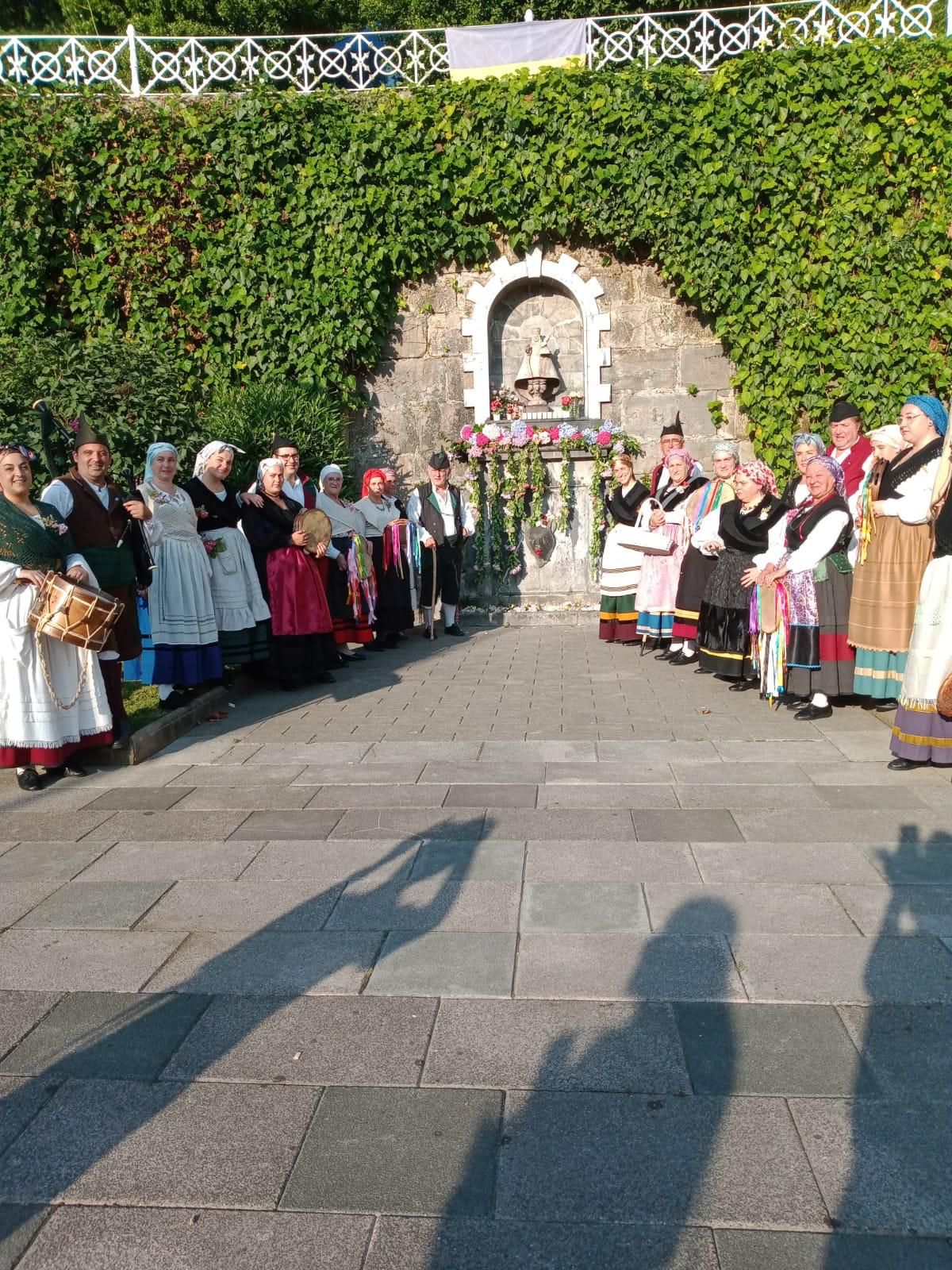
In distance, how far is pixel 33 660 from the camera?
224 inches

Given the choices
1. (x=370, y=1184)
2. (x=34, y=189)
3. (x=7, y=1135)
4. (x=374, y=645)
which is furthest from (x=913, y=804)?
(x=34, y=189)

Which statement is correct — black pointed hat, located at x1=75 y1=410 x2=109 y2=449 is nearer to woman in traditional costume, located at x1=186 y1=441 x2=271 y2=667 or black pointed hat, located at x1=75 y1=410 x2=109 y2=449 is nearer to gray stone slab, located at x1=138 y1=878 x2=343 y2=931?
woman in traditional costume, located at x1=186 y1=441 x2=271 y2=667

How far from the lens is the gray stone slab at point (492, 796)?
527 centimetres

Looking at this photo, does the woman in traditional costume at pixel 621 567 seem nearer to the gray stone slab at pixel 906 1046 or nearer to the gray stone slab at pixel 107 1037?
the gray stone slab at pixel 906 1046

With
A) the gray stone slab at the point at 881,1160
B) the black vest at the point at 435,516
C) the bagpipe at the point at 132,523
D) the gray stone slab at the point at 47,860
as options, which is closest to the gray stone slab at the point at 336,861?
the gray stone slab at the point at 47,860

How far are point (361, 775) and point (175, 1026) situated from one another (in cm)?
279

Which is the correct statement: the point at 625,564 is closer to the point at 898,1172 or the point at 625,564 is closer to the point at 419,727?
the point at 419,727

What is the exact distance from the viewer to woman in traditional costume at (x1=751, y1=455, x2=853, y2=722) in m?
7.13

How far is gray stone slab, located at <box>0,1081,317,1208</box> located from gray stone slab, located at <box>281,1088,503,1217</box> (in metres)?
0.07

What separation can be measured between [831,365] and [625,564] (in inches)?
156

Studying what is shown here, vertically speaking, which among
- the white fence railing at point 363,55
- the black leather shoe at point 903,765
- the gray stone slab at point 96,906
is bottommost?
the black leather shoe at point 903,765

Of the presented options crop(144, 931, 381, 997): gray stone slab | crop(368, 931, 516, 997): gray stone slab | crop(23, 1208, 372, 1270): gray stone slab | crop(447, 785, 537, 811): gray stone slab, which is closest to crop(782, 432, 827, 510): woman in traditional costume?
crop(447, 785, 537, 811): gray stone slab

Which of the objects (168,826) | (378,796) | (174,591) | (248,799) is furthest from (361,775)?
(174,591)

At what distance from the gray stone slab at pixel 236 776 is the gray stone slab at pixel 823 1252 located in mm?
4011
